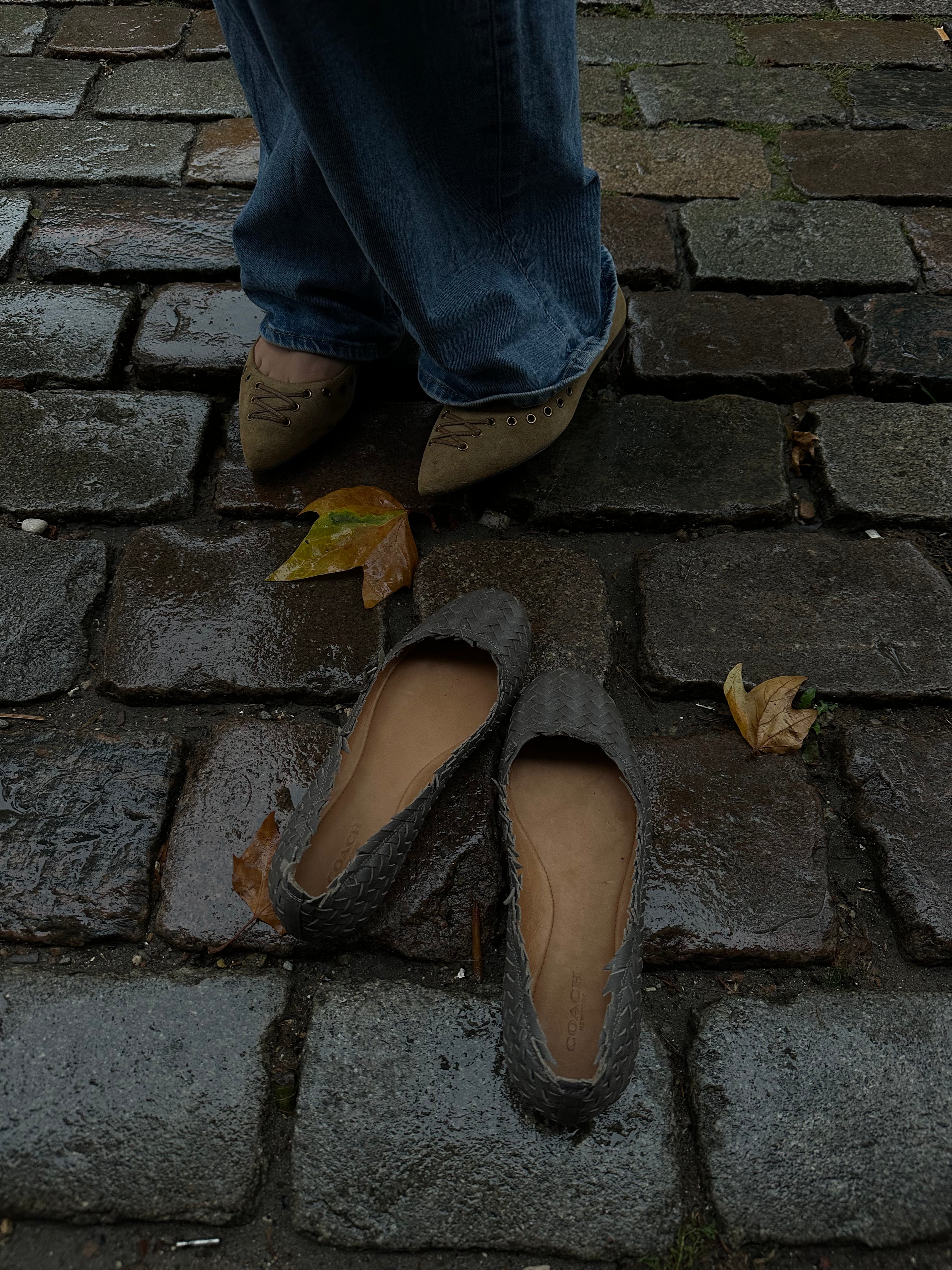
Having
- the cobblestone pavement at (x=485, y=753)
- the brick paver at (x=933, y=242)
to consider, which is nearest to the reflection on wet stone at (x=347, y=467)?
the cobblestone pavement at (x=485, y=753)

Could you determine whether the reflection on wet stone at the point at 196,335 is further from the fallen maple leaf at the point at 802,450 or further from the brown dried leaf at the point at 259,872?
the fallen maple leaf at the point at 802,450

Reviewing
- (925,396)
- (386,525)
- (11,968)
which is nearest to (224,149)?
(386,525)

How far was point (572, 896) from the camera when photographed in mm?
1306

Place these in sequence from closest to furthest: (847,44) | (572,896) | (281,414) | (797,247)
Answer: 1. (572,896)
2. (281,414)
3. (797,247)
4. (847,44)

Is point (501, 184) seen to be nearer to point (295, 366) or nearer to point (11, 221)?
point (295, 366)

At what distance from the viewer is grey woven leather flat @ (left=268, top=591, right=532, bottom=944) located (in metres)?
1.21

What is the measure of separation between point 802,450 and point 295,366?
3.52 feet

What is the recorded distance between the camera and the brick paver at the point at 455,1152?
1089 millimetres

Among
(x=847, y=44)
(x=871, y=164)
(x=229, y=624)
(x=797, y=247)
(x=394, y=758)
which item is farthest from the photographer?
(x=847, y=44)

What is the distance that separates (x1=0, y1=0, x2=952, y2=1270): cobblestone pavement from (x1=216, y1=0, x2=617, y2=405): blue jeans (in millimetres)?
240

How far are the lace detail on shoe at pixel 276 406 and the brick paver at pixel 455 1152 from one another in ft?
3.56

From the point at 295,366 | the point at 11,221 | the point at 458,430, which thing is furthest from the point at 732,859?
the point at 11,221

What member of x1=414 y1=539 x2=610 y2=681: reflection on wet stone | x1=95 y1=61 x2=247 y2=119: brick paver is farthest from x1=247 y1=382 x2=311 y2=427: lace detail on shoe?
x1=95 y1=61 x2=247 y2=119: brick paver

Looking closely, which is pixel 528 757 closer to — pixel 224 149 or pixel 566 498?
pixel 566 498
